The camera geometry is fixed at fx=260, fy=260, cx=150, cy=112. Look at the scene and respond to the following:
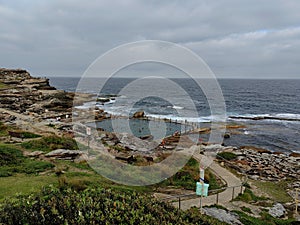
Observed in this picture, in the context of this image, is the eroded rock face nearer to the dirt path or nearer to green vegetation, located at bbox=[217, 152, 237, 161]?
green vegetation, located at bbox=[217, 152, 237, 161]

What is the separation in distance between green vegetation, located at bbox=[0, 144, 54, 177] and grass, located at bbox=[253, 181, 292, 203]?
13114mm

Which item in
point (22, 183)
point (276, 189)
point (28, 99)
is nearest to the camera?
point (22, 183)

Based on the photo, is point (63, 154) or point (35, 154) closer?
point (35, 154)

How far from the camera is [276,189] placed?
1795cm

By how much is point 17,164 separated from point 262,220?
11.8m

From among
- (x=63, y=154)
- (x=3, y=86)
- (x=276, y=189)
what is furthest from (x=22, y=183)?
(x=3, y=86)

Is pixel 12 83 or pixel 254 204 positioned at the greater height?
pixel 12 83

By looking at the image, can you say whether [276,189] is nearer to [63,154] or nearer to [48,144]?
[63,154]

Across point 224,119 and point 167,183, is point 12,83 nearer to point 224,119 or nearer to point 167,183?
point 224,119

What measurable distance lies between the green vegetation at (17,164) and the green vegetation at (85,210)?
296 inches

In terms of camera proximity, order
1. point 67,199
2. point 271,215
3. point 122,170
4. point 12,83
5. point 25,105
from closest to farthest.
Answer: point 67,199, point 271,215, point 122,170, point 25,105, point 12,83

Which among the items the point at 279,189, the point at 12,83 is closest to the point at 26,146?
the point at 279,189

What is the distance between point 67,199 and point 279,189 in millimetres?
16970

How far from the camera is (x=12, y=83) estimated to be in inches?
2630
